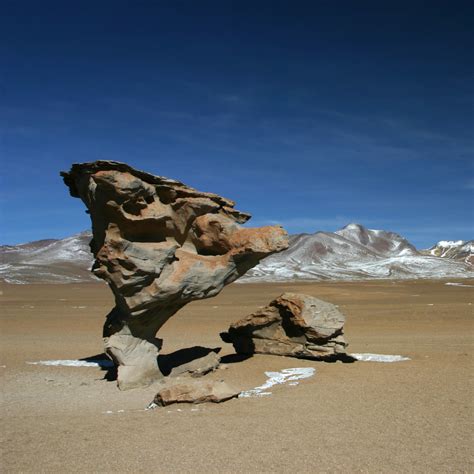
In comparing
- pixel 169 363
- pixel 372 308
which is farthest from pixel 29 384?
pixel 372 308

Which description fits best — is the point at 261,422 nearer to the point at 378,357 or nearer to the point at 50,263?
the point at 378,357

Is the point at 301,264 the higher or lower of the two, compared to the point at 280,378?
higher

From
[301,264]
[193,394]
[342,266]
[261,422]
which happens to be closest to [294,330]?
[193,394]

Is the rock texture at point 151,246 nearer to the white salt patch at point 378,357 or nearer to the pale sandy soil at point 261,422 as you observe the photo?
the pale sandy soil at point 261,422

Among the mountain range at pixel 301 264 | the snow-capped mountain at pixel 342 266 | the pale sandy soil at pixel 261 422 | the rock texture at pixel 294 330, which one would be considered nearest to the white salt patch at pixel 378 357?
the pale sandy soil at pixel 261 422

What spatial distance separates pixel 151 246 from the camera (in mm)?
14672

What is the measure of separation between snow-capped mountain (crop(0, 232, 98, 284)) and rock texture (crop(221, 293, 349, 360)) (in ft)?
314

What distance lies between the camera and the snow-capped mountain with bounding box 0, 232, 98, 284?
11501 cm

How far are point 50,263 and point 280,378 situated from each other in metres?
148

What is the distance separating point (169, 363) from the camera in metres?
16.9

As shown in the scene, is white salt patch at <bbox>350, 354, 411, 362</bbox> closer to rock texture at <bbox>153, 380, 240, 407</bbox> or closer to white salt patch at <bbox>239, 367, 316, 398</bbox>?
white salt patch at <bbox>239, 367, 316, 398</bbox>

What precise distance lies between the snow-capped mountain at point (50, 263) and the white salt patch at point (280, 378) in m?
99.0

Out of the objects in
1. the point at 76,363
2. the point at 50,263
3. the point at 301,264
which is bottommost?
the point at 76,363

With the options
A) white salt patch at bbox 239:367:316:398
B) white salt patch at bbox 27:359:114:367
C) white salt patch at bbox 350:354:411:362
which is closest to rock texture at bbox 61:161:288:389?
white salt patch at bbox 27:359:114:367
